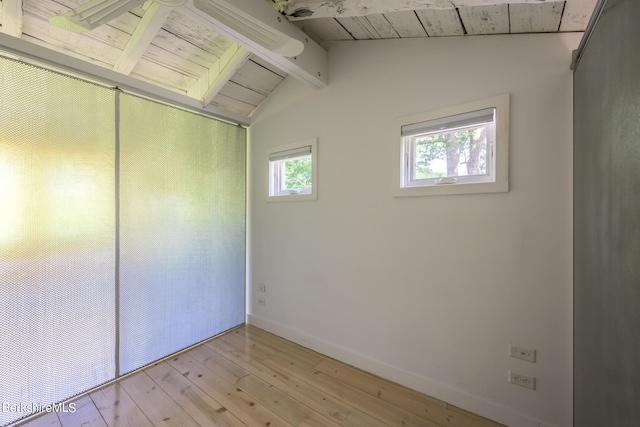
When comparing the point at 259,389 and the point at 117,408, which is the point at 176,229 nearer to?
the point at 117,408

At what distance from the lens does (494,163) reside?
57.7 inches

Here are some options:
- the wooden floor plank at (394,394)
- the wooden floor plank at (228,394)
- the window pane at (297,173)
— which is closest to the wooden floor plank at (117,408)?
the wooden floor plank at (228,394)

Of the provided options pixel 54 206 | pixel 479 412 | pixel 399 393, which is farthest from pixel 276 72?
pixel 479 412

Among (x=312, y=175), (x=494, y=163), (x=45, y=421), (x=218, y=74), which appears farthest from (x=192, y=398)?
(x=218, y=74)

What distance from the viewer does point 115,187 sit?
1.86m

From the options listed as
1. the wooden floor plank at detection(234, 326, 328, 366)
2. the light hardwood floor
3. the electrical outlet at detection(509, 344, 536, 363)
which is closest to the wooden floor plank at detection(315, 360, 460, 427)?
the light hardwood floor

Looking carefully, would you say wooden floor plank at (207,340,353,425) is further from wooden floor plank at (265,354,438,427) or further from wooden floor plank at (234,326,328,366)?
wooden floor plank at (234,326,328,366)

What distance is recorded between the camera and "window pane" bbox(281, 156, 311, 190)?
2.42 metres

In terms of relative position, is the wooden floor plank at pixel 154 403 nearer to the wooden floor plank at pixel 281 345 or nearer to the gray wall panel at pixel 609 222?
the wooden floor plank at pixel 281 345

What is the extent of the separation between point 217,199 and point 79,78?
50.9 inches

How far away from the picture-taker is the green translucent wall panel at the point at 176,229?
194 centimetres

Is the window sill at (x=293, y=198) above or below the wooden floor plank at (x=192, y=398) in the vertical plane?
above

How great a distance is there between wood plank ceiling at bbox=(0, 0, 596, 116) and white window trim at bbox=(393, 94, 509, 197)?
409 mm

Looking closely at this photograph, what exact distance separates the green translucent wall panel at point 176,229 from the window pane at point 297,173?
53cm
